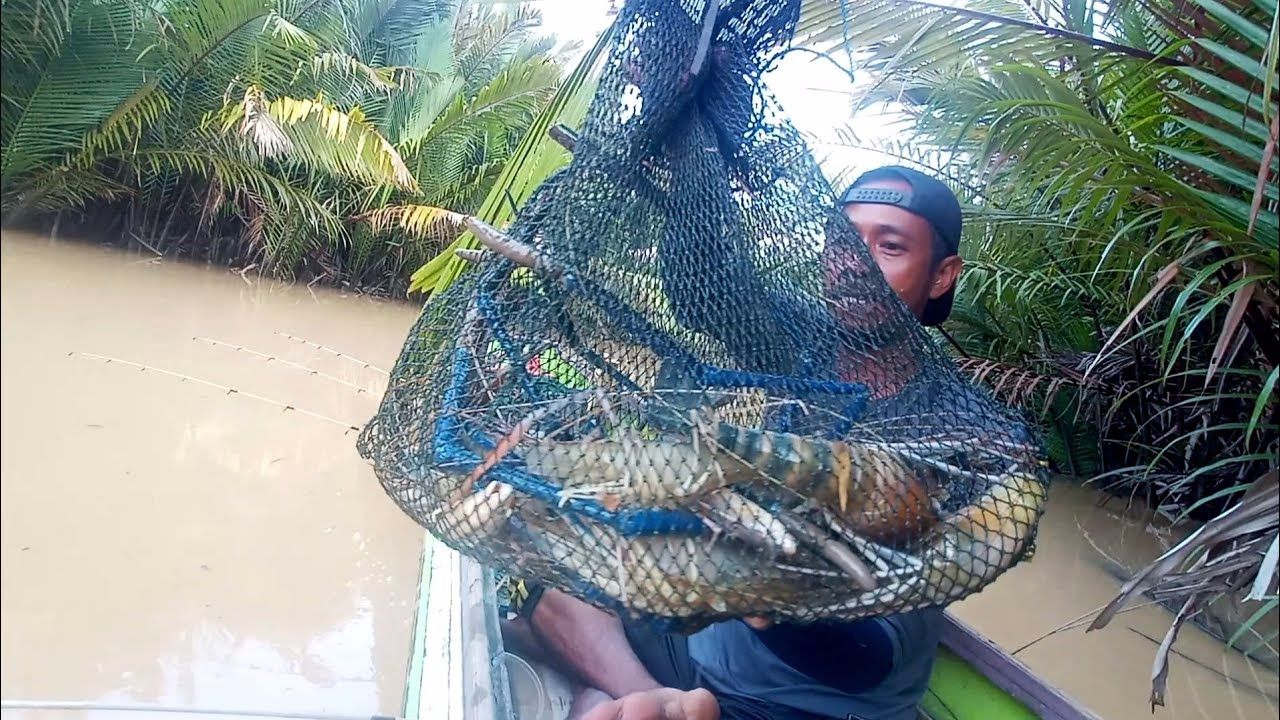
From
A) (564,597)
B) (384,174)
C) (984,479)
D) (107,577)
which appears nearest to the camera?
(984,479)

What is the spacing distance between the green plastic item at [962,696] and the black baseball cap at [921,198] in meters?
0.68

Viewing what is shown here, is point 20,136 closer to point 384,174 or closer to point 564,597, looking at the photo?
point 564,597

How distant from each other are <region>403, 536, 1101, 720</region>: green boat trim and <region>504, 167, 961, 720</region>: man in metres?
0.06

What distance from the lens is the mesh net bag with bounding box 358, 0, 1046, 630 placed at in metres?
0.65

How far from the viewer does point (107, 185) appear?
6.25 ft

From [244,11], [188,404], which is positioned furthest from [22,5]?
[188,404]

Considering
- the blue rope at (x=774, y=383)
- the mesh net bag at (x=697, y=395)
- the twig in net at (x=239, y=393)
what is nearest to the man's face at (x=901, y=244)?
the mesh net bag at (x=697, y=395)

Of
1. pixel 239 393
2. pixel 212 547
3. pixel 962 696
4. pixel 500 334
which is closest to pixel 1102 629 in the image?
pixel 962 696

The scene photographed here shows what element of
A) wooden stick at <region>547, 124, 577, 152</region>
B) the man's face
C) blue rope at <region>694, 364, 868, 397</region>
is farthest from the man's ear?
wooden stick at <region>547, 124, 577, 152</region>

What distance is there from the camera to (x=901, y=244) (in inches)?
45.5

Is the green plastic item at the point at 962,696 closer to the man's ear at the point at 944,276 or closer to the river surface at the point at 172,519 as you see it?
the man's ear at the point at 944,276

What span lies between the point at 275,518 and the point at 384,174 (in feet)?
7.87

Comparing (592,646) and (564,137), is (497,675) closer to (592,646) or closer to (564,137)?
(592,646)

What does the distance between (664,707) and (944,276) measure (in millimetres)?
759
